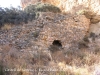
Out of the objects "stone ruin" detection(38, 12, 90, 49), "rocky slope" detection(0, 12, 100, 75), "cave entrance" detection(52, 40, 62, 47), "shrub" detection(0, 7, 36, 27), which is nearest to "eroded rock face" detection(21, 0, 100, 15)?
→ "rocky slope" detection(0, 12, 100, 75)

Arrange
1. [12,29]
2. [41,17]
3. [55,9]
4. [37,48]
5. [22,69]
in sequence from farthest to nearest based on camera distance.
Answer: [55,9] → [41,17] → [12,29] → [37,48] → [22,69]

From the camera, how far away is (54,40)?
39.8 ft

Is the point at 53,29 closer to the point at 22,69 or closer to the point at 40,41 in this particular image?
the point at 40,41

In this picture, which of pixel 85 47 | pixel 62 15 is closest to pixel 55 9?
pixel 62 15

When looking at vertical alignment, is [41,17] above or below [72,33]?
above

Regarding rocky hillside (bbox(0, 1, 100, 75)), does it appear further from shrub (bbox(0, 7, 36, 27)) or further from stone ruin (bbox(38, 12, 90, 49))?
shrub (bbox(0, 7, 36, 27))

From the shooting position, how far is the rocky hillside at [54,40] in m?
9.40

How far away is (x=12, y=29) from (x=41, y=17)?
1.90 m

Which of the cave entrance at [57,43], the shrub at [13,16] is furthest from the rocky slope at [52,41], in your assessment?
the shrub at [13,16]

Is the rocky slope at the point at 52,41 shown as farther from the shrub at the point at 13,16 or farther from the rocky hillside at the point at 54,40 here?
the shrub at the point at 13,16

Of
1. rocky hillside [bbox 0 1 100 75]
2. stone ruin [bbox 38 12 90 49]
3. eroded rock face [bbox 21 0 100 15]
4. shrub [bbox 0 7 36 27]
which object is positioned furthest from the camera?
eroded rock face [bbox 21 0 100 15]

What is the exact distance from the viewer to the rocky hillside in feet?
30.8

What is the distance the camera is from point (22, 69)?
6848 mm

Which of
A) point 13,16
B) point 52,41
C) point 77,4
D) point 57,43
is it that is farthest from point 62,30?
point 77,4
